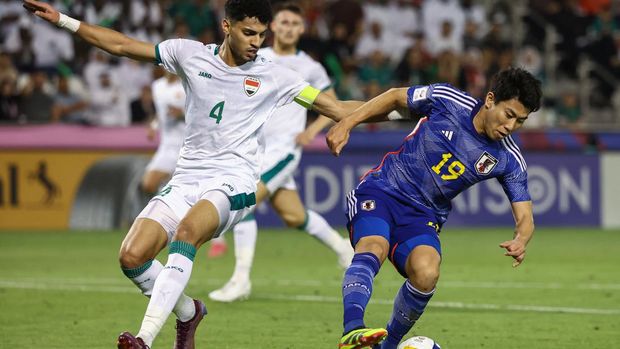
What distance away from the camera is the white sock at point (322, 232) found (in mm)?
11984

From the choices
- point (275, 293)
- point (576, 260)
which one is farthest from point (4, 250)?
point (576, 260)

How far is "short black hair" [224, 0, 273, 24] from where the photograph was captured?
7.32 meters

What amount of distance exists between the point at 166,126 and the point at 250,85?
775 cm

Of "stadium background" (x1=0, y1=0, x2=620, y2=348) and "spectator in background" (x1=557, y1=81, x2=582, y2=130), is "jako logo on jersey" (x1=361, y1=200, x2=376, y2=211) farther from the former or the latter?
"spectator in background" (x1=557, y1=81, x2=582, y2=130)

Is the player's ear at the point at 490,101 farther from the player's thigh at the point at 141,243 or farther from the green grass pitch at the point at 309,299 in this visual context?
the player's thigh at the point at 141,243

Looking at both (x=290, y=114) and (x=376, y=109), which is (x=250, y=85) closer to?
(x=376, y=109)

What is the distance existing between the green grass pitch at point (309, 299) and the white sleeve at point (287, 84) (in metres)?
1.78

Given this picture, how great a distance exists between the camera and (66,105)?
19641mm

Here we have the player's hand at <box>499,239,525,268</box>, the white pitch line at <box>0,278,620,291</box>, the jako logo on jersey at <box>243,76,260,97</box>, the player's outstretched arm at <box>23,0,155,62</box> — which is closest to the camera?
the player's hand at <box>499,239,525,268</box>

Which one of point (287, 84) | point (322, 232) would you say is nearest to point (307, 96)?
point (287, 84)

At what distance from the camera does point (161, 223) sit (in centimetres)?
722

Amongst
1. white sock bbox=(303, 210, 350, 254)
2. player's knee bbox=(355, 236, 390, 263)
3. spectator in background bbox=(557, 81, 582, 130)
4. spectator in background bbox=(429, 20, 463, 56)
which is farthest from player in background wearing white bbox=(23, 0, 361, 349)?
spectator in background bbox=(429, 20, 463, 56)

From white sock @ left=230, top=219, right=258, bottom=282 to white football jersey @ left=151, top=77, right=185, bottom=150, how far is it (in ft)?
12.2

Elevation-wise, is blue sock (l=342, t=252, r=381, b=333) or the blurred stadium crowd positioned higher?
blue sock (l=342, t=252, r=381, b=333)
